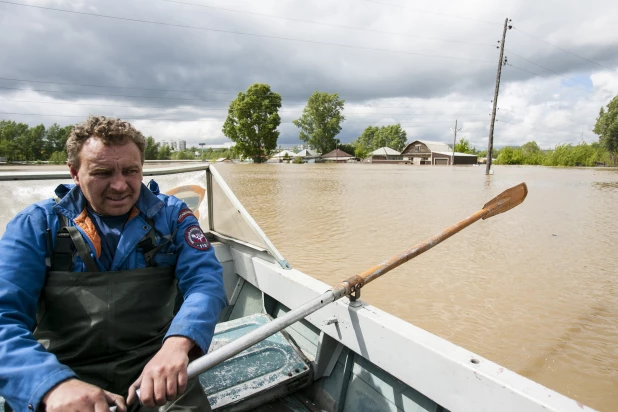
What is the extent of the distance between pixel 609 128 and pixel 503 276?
55427mm

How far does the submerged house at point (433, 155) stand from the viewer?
62941mm

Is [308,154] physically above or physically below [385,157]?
above

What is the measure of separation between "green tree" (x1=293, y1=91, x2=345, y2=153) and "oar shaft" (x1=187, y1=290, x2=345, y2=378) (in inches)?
2891

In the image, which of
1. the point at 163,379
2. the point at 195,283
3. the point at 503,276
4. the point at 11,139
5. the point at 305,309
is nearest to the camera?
the point at 163,379

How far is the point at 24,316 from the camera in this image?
1.25 m

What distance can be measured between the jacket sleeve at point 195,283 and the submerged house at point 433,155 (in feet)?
201

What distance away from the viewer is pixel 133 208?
5.06 ft

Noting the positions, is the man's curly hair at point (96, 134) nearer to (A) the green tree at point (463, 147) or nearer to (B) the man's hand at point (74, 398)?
(B) the man's hand at point (74, 398)

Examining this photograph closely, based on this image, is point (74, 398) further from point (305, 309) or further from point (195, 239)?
point (305, 309)

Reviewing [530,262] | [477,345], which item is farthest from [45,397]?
[530,262]

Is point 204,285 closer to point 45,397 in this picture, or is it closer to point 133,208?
point 133,208

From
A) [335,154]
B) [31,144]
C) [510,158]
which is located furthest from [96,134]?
[335,154]

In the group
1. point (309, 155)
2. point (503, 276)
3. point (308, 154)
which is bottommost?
point (503, 276)

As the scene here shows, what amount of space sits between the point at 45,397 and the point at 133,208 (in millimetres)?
711
